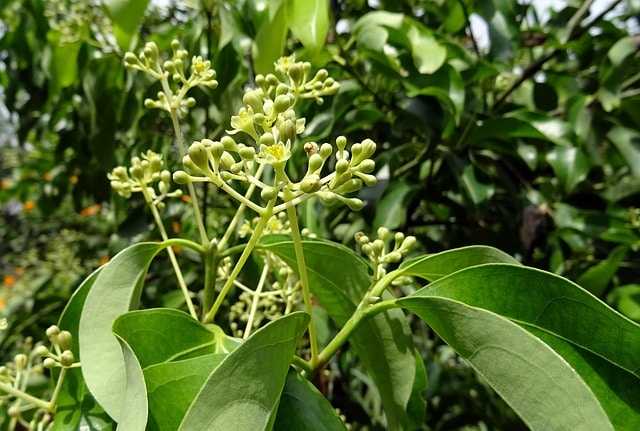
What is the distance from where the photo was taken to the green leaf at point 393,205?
1.64 meters

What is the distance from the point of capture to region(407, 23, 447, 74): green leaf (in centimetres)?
152

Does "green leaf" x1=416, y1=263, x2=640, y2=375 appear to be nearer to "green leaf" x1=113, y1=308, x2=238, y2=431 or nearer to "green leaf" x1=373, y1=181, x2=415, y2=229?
"green leaf" x1=113, y1=308, x2=238, y2=431

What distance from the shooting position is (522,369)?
0.65 meters

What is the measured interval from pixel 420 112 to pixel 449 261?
35.5 inches

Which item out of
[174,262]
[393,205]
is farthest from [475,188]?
[174,262]

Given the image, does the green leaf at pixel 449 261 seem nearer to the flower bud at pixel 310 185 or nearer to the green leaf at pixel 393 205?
the flower bud at pixel 310 185

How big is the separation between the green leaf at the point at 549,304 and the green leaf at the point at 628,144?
1.28 m

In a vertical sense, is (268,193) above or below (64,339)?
above

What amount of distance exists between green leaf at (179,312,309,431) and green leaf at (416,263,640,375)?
0.18 m

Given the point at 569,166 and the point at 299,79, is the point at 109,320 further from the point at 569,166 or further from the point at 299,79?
the point at 569,166

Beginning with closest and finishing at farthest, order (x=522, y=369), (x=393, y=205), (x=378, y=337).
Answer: (x=522, y=369) < (x=378, y=337) < (x=393, y=205)

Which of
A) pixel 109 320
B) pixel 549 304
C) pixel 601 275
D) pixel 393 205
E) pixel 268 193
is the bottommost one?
pixel 601 275

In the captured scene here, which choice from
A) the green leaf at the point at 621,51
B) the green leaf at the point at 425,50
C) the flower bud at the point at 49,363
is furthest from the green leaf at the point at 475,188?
the flower bud at the point at 49,363

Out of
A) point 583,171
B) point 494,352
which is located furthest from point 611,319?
point 583,171
